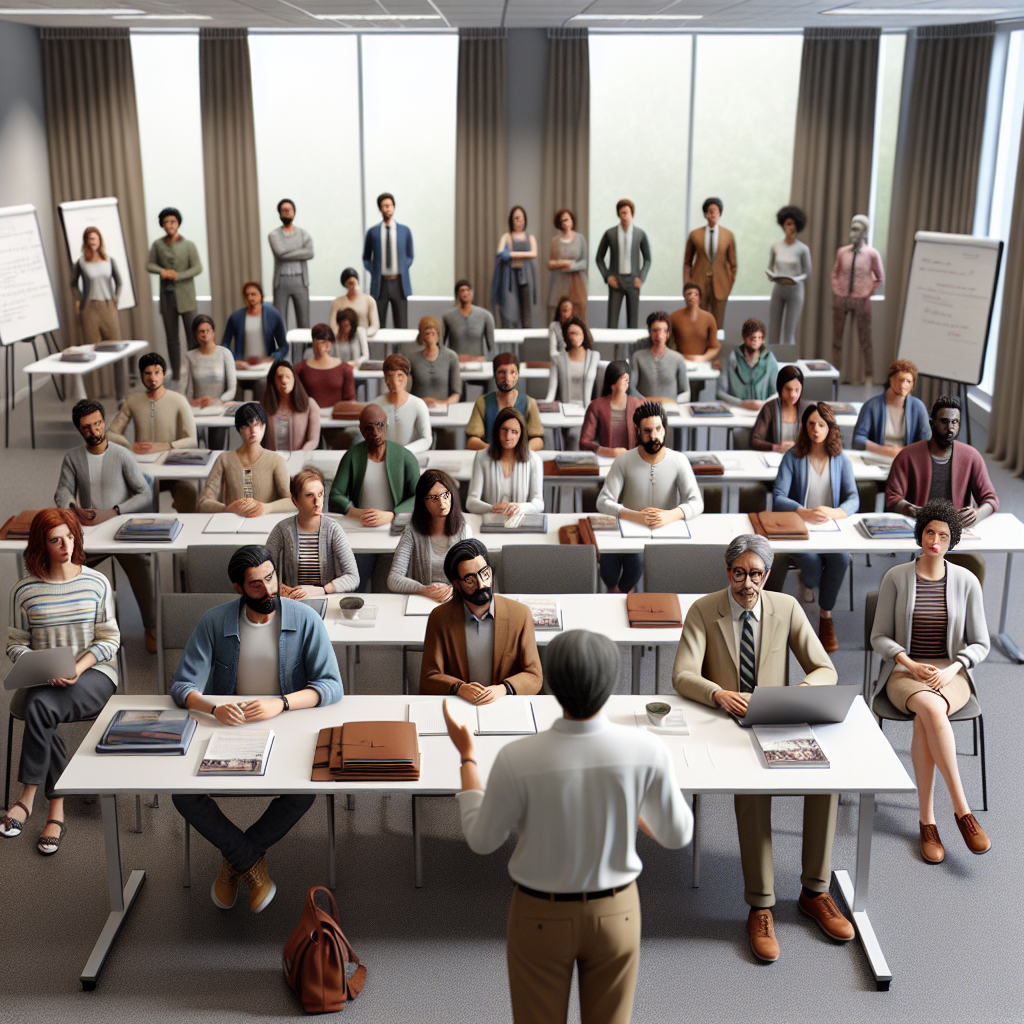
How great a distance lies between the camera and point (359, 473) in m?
5.96

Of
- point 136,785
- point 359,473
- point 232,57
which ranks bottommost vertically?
point 136,785

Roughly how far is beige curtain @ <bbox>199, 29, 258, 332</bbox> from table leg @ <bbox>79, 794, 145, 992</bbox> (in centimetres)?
952

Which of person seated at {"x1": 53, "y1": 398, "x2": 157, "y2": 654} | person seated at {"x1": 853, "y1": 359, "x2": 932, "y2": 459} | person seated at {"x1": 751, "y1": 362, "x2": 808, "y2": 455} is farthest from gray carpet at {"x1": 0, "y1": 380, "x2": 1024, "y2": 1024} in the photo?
person seated at {"x1": 751, "y1": 362, "x2": 808, "y2": 455}

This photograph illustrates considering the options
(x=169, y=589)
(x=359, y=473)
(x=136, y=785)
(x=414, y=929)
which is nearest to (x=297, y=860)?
(x=414, y=929)

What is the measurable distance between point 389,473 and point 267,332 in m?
3.69

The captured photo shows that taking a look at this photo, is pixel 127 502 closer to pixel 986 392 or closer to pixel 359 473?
pixel 359 473

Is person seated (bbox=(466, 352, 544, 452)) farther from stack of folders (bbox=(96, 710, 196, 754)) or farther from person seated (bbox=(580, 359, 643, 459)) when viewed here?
stack of folders (bbox=(96, 710, 196, 754))

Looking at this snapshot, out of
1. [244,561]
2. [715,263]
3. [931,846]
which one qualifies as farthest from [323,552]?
[715,263]

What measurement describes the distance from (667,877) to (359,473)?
8.89 feet

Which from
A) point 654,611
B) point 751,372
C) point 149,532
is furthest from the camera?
point 751,372

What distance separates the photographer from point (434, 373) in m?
8.04

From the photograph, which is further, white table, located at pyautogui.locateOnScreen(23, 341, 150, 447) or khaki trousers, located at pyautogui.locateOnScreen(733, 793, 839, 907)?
white table, located at pyautogui.locateOnScreen(23, 341, 150, 447)

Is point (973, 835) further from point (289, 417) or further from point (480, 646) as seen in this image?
point (289, 417)

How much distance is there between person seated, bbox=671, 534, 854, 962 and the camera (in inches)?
151
